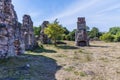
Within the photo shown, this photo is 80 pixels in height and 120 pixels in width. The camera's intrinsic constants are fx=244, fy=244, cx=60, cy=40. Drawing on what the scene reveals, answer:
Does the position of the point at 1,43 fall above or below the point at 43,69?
above

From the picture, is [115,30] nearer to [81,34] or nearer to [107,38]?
[107,38]

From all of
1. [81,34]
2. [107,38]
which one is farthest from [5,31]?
[107,38]

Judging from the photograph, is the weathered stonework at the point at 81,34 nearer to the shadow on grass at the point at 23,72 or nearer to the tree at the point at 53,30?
the tree at the point at 53,30

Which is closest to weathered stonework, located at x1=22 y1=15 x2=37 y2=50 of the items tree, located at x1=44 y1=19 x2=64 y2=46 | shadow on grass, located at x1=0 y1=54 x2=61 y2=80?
tree, located at x1=44 y1=19 x2=64 y2=46

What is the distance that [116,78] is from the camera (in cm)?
1589

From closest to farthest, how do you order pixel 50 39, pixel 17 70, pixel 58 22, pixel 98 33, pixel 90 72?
1. pixel 17 70
2. pixel 90 72
3. pixel 58 22
4. pixel 50 39
5. pixel 98 33

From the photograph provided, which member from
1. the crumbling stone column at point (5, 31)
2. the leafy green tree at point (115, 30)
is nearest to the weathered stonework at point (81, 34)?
the crumbling stone column at point (5, 31)

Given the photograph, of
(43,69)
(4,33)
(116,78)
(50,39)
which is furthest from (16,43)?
(50,39)

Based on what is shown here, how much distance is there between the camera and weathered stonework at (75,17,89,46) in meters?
46.1

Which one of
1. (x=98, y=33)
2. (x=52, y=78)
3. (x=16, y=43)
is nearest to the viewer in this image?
(x=52, y=78)

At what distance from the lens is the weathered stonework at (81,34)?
46.1 meters

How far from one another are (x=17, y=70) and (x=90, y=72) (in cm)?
514

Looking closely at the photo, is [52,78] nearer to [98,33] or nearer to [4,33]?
[4,33]

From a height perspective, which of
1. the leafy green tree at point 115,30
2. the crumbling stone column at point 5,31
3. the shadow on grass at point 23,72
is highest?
the leafy green tree at point 115,30
